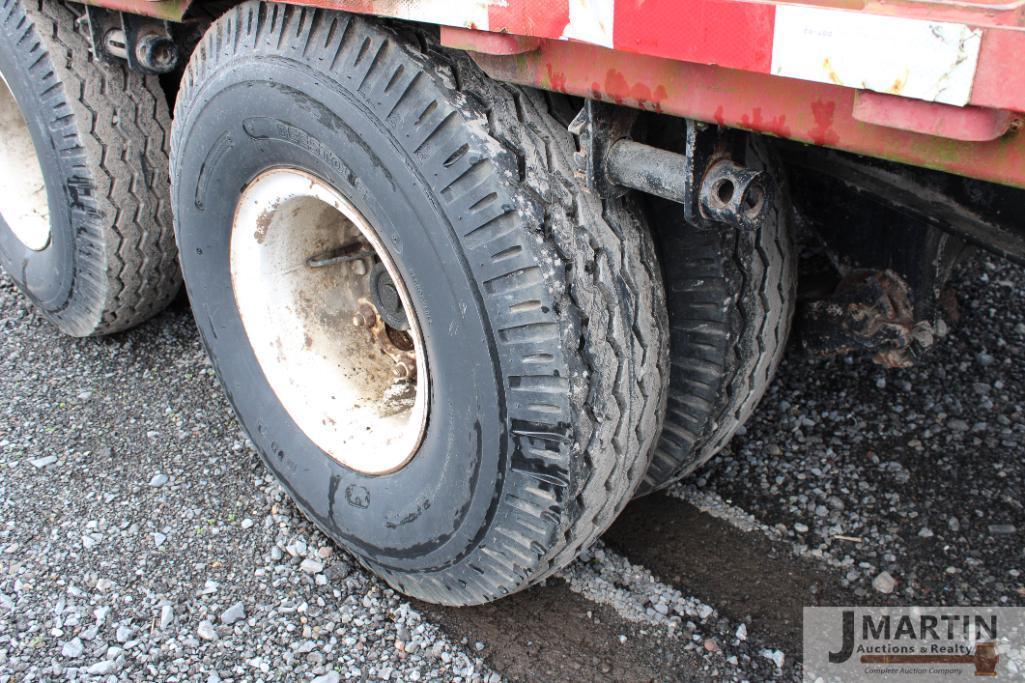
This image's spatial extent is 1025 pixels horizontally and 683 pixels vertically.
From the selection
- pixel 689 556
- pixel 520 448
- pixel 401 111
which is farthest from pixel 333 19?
pixel 689 556

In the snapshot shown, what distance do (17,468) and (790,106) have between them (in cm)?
238

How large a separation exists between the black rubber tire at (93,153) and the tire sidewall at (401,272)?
1.83 feet

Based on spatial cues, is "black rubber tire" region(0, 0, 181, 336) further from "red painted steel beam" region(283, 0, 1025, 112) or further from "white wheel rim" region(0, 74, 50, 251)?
"red painted steel beam" region(283, 0, 1025, 112)

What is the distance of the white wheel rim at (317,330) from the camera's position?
208 cm

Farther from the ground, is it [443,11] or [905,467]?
[443,11]

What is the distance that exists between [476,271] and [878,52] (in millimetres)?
749

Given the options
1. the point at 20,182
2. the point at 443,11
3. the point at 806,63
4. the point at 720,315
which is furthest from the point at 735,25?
the point at 20,182

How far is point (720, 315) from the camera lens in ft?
5.89

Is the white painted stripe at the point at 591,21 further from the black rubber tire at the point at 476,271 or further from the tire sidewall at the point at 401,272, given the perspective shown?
the tire sidewall at the point at 401,272

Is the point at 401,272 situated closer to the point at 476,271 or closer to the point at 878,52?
the point at 476,271

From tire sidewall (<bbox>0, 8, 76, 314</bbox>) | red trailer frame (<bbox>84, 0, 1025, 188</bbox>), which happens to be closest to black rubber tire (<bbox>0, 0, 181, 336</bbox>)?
tire sidewall (<bbox>0, 8, 76, 314</bbox>)

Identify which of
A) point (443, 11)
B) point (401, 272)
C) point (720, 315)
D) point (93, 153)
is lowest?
point (720, 315)

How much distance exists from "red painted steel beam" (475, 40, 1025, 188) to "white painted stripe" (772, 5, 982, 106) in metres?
0.06

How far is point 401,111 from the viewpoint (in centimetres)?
154
